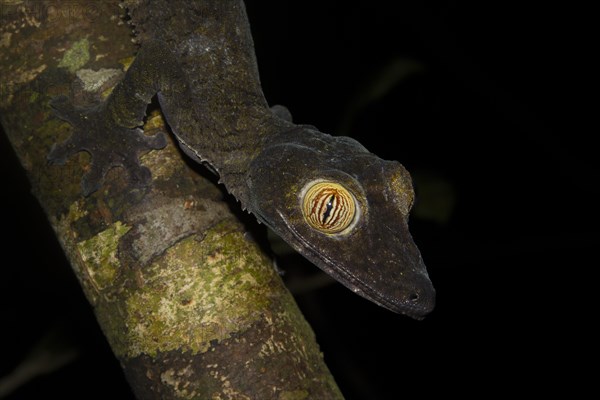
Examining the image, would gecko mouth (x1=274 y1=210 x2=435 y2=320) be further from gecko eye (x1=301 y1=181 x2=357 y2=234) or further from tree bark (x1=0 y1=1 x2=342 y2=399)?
tree bark (x1=0 y1=1 x2=342 y2=399)

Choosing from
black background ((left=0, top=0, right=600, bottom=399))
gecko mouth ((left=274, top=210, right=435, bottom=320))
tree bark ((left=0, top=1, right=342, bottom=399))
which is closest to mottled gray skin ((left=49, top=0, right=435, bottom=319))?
gecko mouth ((left=274, top=210, right=435, bottom=320))

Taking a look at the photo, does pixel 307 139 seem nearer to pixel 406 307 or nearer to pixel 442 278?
pixel 406 307

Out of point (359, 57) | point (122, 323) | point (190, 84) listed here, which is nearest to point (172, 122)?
point (190, 84)

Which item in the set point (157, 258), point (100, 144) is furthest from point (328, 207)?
point (100, 144)

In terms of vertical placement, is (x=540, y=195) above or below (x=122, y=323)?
below

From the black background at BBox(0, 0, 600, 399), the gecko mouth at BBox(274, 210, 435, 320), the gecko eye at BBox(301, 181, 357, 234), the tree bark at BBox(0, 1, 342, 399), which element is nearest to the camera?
the tree bark at BBox(0, 1, 342, 399)

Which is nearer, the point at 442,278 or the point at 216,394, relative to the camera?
the point at 216,394

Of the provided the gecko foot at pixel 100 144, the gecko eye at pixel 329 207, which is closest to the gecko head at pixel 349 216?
the gecko eye at pixel 329 207
